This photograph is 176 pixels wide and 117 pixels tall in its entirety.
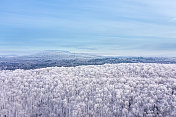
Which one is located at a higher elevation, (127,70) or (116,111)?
(127,70)

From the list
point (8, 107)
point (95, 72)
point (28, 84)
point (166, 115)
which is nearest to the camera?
point (166, 115)

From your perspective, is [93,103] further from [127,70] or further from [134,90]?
[127,70]

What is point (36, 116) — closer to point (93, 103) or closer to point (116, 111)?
point (93, 103)

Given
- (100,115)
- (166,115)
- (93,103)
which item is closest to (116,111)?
(100,115)

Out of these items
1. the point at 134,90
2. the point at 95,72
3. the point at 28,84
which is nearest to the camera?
the point at 134,90

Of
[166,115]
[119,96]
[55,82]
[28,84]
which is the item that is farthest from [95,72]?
[166,115]

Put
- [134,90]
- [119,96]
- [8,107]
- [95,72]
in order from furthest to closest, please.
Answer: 1. [95,72]
2. [134,90]
3. [119,96]
4. [8,107]

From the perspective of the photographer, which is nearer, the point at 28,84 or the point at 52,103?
the point at 52,103

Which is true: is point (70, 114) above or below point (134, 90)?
below

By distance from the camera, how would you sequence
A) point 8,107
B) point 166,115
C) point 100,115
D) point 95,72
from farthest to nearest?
point 95,72 → point 8,107 → point 100,115 → point 166,115
